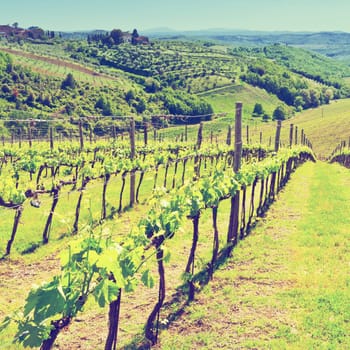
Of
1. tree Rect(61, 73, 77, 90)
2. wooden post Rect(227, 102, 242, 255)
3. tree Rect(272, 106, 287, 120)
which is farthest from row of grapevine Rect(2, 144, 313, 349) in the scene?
tree Rect(272, 106, 287, 120)

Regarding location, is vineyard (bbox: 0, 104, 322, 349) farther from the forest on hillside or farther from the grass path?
the forest on hillside

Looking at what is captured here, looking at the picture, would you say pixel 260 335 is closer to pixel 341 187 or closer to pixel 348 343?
pixel 348 343

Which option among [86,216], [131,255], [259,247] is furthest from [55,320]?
[86,216]

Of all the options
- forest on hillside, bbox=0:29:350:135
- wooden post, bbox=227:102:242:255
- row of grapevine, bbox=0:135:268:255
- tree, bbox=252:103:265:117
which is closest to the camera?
wooden post, bbox=227:102:242:255

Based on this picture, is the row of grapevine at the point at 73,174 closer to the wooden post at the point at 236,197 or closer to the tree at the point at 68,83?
the wooden post at the point at 236,197

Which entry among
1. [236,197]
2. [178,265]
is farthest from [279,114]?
[178,265]

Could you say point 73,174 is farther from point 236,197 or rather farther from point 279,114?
point 279,114

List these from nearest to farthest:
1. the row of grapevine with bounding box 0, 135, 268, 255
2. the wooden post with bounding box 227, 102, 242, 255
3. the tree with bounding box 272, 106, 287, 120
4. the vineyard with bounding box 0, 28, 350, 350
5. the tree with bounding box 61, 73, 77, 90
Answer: the vineyard with bounding box 0, 28, 350, 350, the wooden post with bounding box 227, 102, 242, 255, the row of grapevine with bounding box 0, 135, 268, 255, the tree with bounding box 61, 73, 77, 90, the tree with bounding box 272, 106, 287, 120

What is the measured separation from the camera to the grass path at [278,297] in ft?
27.1

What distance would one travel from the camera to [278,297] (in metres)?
9.94

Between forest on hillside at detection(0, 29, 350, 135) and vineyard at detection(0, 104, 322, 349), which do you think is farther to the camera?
forest on hillside at detection(0, 29, 350, 135)

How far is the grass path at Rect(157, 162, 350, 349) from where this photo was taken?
8273 millimetres

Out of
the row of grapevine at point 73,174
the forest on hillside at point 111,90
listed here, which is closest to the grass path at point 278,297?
the row of grapevine at point 73,174

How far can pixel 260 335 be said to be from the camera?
8.40 meters
